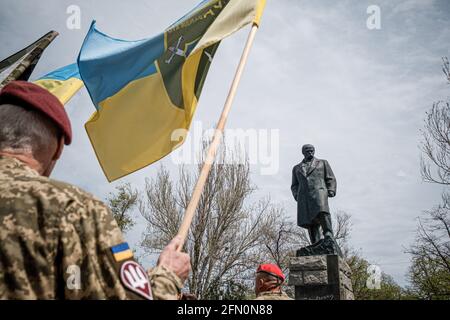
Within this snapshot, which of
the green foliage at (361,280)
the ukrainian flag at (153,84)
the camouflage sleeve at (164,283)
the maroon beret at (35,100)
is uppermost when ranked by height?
the ukrainian flag at (153,84)

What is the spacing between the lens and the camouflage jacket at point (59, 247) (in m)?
0.85

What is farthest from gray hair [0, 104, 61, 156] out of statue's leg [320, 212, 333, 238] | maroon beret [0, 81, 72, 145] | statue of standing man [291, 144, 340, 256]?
statue's leg [320, 212, 333, 238]

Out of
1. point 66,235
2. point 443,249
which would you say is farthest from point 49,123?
point 443,249

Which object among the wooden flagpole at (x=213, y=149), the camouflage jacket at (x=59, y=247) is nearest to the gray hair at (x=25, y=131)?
the camouflage jacket at (x=59, y=247)

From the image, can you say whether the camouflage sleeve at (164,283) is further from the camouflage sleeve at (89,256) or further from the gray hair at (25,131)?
the gray hair at (25,131)

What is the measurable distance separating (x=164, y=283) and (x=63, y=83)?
317cm

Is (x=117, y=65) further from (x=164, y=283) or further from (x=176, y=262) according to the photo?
(x=164, y=283)

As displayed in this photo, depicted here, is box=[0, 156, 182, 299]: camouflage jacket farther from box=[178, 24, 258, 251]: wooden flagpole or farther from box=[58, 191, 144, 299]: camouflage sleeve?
box=[178, 24, 258, 251]: wooden flagpole

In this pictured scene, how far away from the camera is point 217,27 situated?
2.95m

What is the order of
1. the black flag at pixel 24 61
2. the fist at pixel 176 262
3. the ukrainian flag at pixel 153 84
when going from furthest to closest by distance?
the black flag at pixel 24 61
the ukrainian flag at pixel 153 84
the fist at pixel 176 262

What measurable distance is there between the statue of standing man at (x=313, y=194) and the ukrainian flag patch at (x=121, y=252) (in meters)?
5.04

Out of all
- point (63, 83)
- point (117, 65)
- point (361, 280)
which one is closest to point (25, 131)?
point (117, 65)

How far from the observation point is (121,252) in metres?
0.94
